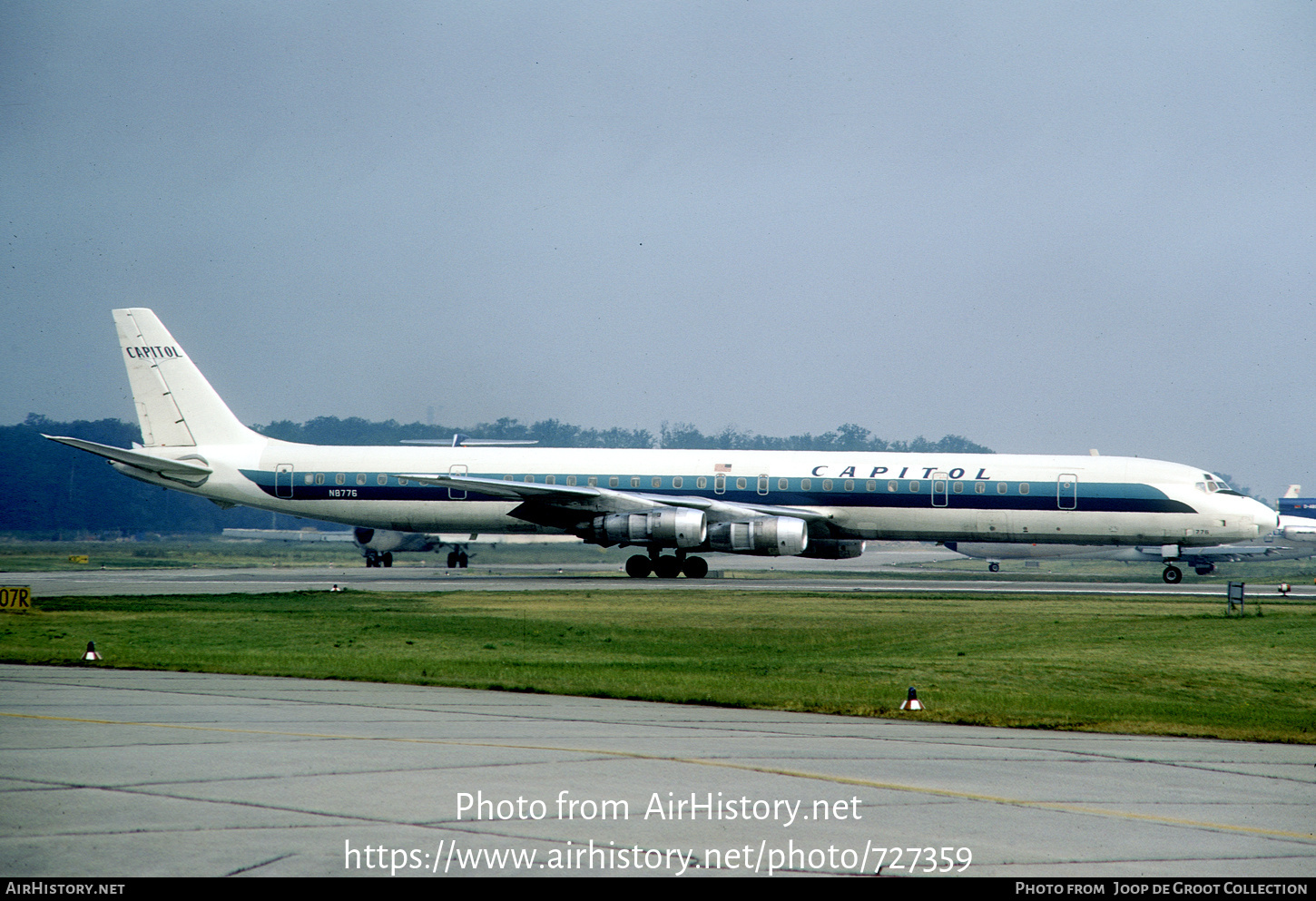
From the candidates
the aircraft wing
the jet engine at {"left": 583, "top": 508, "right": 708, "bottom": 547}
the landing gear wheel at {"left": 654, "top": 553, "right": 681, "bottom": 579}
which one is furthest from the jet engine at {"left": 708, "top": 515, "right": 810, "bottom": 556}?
the landing gear wheel at {"left": 654, "top": 553, "right": 681, "bottom": 579}

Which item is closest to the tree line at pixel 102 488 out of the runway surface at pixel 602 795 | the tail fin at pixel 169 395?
A: the tail fin at pixel 169 395

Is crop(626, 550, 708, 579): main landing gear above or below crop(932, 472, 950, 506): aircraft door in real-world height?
below

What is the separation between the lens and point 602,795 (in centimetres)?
788

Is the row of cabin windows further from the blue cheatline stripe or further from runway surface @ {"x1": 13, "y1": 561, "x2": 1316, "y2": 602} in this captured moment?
runway surface @ {"x1": 13, "y1": 561, "x2": 1316, "y2": 602}

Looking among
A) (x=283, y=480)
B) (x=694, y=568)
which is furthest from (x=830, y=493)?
(x=283, y=480)

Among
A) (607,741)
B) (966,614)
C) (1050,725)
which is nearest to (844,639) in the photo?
(966,614)

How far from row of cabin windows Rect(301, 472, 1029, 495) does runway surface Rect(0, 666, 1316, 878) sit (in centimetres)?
2690

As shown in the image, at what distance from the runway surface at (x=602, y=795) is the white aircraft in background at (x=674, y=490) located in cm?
2601

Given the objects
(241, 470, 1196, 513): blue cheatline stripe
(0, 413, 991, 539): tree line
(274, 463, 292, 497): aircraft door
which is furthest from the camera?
(0, 413, 991, 539): tree line

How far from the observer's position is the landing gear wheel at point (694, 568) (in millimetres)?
41125

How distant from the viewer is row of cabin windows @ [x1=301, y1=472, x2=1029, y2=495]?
38594 mm

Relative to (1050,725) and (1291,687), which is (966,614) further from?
(1050,725)

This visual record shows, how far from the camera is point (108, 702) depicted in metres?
12.3

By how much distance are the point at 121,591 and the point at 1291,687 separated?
29.4 meters
